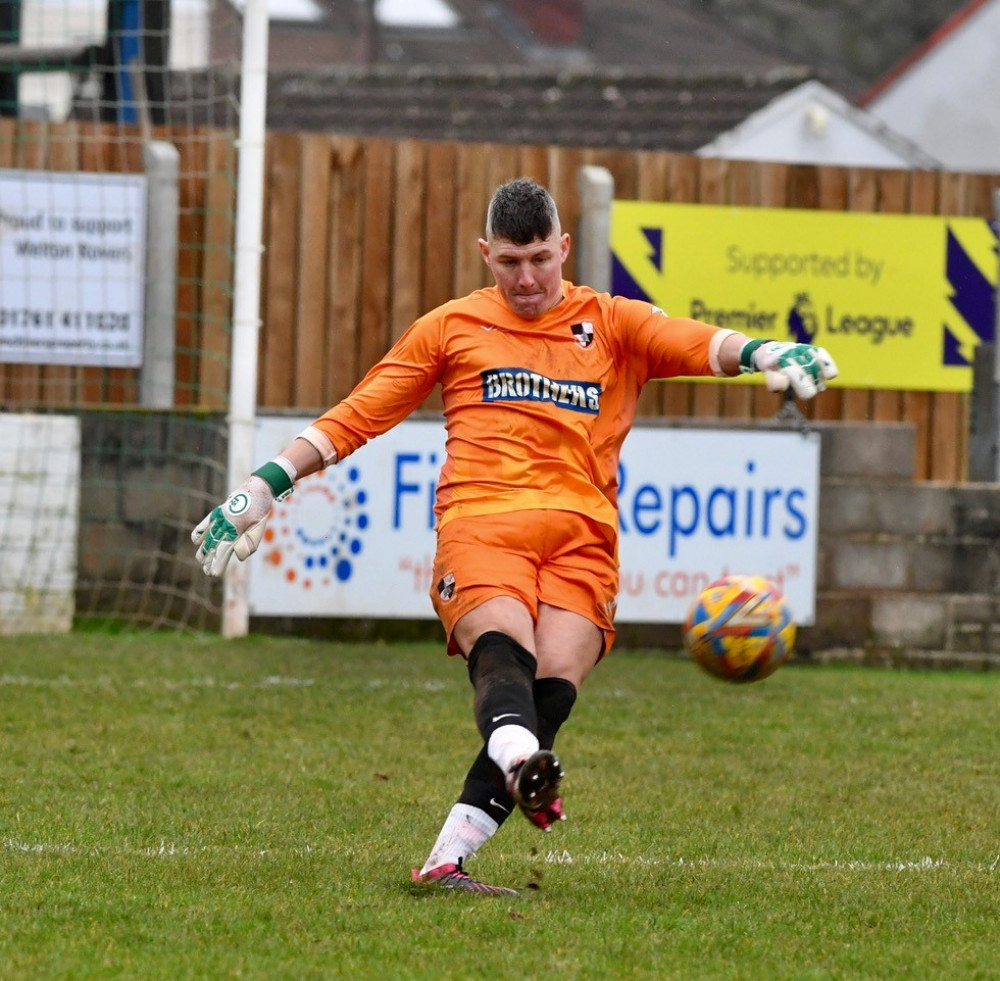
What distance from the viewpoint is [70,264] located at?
1357cm

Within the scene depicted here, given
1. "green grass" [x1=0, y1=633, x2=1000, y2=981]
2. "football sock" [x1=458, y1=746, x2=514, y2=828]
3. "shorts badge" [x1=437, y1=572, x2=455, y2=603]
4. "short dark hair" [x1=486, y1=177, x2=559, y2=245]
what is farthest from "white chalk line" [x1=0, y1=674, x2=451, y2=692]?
"short dark hair" [x1=486, y1=177, x2=559, y2=245]

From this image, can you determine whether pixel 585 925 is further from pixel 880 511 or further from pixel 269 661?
pixel 880 511

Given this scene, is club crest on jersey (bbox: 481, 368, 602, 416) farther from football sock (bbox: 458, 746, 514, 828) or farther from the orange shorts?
football sock (bbox: 458, 746, 514, 828)

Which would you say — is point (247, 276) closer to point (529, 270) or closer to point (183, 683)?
point (183, 683)

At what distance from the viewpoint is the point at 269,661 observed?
11352mm

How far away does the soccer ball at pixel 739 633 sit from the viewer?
6047mm

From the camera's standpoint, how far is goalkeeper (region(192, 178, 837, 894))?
18.5ft

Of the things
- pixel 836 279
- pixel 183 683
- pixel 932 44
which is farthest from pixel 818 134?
pixel 183 683

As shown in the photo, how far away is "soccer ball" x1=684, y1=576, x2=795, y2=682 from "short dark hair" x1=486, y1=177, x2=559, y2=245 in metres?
1.29

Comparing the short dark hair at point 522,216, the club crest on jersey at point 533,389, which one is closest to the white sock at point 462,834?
the club crest on jersey at point 533,389

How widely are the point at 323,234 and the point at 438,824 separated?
24.7ft

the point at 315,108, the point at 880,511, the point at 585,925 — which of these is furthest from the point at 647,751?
the point at 315,108

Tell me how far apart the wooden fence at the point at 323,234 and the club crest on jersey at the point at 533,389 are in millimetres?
7946

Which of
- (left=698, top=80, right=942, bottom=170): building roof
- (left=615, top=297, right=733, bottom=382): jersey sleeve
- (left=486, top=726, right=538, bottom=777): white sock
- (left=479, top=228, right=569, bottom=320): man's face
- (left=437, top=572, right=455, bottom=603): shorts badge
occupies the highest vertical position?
(left=698, top=80, right=942, bottom=170): building roof
